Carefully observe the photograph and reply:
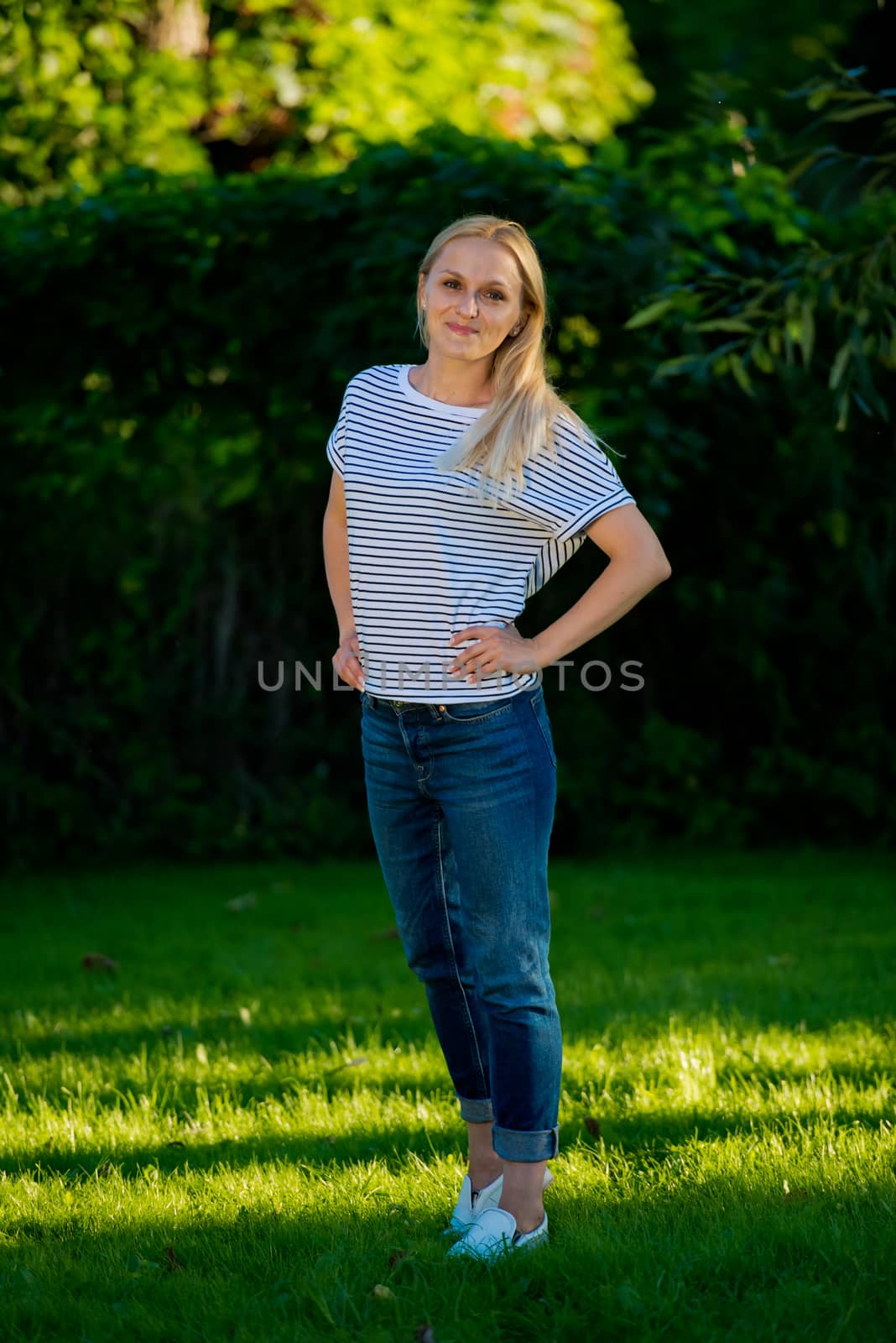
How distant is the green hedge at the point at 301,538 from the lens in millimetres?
5863

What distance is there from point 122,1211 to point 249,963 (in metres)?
2.25

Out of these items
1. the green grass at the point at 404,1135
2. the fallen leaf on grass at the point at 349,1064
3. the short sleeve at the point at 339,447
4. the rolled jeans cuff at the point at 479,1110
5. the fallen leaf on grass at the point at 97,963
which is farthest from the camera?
the fallen leaf on grass at the point at 97,963

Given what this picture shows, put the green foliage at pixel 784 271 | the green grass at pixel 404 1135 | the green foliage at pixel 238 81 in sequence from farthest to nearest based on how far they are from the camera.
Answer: the green foliage at pixel 238 81 < the green foliage at pixel 784 271 < the green grass at pixel 404 1135

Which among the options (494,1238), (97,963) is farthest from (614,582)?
(97,963)

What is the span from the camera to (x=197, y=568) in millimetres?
6809

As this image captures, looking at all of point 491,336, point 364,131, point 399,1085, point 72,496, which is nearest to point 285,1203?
point 399,1085

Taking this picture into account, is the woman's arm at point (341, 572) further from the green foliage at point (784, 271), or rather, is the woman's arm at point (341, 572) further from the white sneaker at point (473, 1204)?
the green foliage at point (784, 271)

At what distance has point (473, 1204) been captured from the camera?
2.87m

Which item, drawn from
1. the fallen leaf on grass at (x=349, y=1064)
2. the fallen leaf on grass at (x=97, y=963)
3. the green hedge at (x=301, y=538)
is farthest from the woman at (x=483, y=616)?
the green hedge at (x=301, y=538)

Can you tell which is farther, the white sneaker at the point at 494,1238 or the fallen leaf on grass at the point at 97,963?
the fallen leaf on grass at the point at 97,963

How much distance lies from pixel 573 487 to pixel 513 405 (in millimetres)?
189

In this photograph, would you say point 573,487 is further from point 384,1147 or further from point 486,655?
point 384,1147

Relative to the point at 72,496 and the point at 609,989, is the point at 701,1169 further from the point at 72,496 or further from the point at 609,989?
the point at 72,496

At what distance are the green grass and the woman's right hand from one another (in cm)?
109
